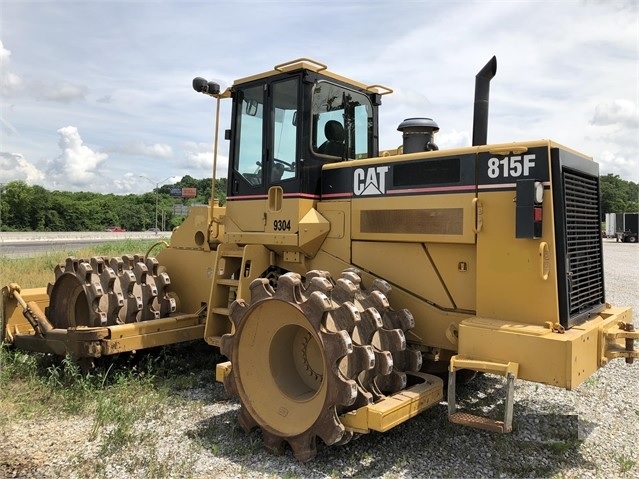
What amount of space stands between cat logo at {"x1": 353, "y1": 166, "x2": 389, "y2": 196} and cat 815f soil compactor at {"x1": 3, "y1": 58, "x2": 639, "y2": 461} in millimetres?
12

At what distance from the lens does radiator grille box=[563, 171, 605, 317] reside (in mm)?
4418

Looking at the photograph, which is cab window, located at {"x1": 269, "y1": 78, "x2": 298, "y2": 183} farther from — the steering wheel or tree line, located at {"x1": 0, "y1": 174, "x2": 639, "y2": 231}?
tree line, located at {"x1": 0, "y1": 174, "x2": 639, "y2": 231}

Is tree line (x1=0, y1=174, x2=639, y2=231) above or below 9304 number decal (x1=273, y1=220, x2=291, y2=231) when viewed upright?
above

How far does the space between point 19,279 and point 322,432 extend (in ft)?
35.7

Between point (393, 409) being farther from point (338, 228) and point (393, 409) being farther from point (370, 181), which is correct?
point (370, 181)

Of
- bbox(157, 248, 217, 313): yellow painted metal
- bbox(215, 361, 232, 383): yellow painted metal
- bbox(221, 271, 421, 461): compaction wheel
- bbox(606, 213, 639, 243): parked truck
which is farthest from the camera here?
bbox(606, 213, 639, 243): parked truck

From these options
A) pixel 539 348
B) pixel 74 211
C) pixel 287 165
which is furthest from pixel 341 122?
pixel 74 211

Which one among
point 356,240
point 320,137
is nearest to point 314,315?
point 356,240

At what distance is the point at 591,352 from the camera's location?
420 cm

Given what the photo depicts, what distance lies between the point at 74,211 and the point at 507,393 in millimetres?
75033

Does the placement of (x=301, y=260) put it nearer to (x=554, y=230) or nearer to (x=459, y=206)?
(x=459, y=206)

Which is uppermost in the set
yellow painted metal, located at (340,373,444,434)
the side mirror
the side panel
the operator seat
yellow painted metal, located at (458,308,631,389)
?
the side mirror

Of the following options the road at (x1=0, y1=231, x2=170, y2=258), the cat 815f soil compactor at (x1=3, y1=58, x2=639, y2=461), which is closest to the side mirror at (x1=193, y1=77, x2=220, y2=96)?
→ the cat 815f soil compactor at (x1=3, y1=58, x2=639, y2=461)

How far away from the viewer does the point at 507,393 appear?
389 centimetres
